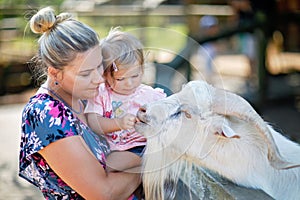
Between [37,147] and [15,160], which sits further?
[15,160]

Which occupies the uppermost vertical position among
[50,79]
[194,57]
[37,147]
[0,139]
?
[50,79]

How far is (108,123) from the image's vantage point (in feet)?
7.45

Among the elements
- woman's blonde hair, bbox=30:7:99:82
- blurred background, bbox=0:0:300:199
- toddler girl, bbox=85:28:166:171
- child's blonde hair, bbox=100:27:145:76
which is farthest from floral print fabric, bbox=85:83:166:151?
blurred background, bbox=0:0:300:199

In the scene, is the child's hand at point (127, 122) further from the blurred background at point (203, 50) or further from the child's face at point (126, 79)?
the blurred background at point (203, 50)

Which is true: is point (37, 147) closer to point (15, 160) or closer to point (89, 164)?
point (89, 164)

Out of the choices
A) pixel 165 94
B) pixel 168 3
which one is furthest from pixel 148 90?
pixel 168 3

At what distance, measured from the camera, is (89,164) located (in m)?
2.11

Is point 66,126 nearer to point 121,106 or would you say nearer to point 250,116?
point 121,106

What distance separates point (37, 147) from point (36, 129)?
7 centimetres

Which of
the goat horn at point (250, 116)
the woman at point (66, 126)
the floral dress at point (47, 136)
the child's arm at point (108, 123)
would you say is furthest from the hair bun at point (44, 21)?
the goat horn at point (250, 116)

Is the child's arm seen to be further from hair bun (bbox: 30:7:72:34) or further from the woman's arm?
hair bun (bbox: 30:7:72:34)

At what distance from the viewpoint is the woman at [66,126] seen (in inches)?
83.1

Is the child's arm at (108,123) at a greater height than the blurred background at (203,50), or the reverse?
the child's arm at (108,123)

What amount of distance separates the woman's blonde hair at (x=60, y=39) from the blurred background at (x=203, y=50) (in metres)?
1.80
